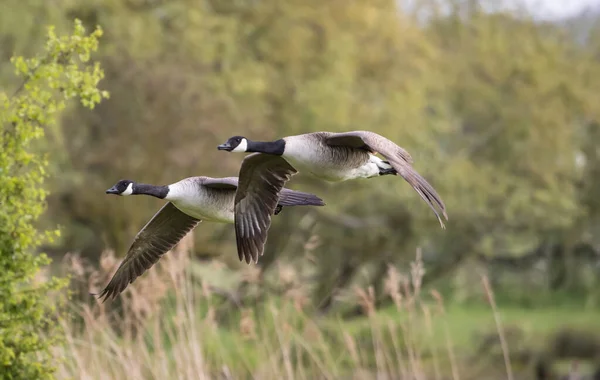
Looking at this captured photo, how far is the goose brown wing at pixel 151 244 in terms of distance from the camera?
23.4 ft

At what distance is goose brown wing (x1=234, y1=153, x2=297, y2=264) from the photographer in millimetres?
6676

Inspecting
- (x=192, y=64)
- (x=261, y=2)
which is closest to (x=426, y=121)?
(x=261, y=2)

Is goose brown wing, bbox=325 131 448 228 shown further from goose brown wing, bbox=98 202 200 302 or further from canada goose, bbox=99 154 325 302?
goose brown wing, bbox=98 202 200 302

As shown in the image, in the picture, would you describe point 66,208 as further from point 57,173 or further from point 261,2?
point 261,2

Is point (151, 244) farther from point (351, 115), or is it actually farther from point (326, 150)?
point (351, 115)

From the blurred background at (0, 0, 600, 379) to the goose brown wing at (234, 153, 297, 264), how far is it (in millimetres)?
8295

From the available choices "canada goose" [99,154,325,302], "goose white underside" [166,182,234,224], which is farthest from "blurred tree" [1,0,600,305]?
"goose white underside" [166,182,234,224]

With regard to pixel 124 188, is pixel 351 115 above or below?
above

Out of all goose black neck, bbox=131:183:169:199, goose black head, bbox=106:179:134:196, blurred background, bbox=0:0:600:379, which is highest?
blurred background, bbox=0:0:600:379

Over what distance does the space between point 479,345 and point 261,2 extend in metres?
8.76

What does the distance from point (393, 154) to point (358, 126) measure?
1554cm

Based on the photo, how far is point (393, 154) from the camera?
5.94 m

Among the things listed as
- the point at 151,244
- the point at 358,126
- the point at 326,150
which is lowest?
the point at 151,244

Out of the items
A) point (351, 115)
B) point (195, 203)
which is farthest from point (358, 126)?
point (195, 203)
